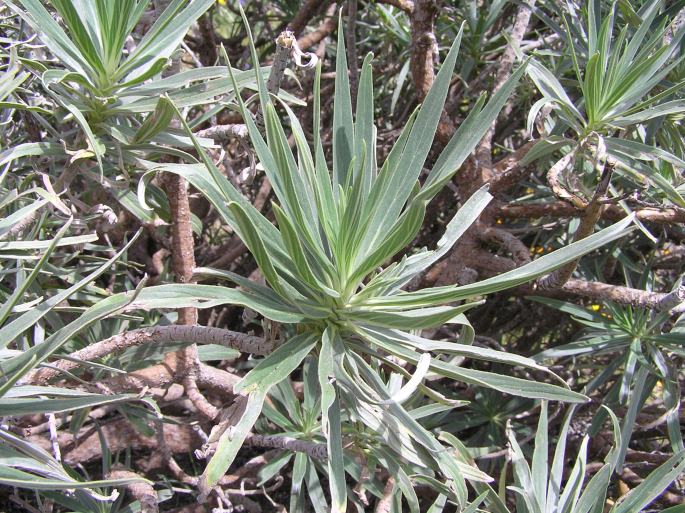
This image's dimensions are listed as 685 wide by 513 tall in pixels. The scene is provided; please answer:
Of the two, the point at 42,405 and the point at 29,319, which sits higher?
the point at 29,319

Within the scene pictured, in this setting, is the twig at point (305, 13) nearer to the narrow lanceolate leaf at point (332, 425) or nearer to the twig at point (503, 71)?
the twig at point (503, 71)

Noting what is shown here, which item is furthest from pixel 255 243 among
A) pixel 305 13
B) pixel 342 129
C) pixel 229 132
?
pixel 305 13

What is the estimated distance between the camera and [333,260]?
898mm

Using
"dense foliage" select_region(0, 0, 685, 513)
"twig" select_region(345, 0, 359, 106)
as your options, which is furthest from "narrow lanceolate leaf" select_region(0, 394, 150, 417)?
"twig" select_region(345, 0, 359, 106)

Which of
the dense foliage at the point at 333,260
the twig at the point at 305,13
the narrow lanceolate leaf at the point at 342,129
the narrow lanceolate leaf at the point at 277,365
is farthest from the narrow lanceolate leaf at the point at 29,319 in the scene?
the twig at the point at 305,13

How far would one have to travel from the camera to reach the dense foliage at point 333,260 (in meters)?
0.81

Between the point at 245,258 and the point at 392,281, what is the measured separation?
1396 mm

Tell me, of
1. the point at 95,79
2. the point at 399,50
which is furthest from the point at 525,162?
the point at 399,50

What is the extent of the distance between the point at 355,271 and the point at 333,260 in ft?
0.20

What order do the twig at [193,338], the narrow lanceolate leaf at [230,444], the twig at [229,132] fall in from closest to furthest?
the narrow lanceolate leaf at [230,444] → the twig at [193,338] → the twig at [229,132]

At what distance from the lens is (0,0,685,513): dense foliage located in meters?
0.81

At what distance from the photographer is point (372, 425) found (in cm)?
88

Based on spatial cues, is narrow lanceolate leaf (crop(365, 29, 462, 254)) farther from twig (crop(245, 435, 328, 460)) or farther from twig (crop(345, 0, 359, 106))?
twig (crop(345, 0, 359, 106))

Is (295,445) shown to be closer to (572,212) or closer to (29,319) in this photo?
(29,319)
